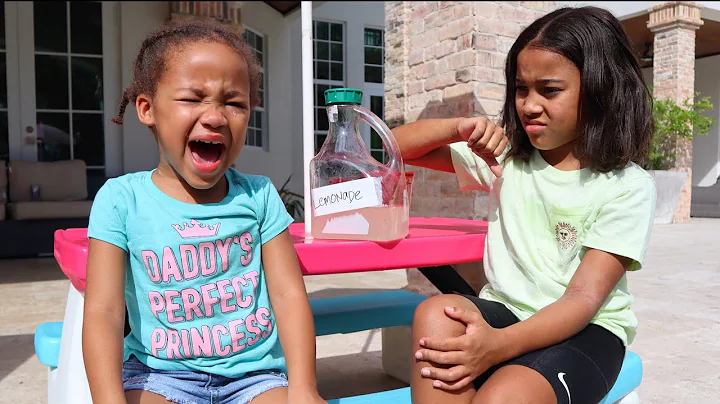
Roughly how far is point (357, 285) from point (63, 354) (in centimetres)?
332

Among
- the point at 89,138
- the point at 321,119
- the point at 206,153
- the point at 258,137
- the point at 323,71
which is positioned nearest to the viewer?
the point at 206,153

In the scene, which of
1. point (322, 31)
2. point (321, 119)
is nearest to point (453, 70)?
point (321, 119)

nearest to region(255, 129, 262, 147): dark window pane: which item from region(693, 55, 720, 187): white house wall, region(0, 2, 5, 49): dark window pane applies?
region(0, 2, 5, 49): dark window pane

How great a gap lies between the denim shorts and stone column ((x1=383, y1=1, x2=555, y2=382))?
7.40 ft

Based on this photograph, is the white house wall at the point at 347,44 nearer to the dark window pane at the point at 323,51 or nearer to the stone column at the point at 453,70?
the dark window pane at the point at 323,51

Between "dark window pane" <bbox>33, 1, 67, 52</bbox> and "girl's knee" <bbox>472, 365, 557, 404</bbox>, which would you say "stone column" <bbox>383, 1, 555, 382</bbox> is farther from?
"dark window pane" <bbox>33, 1, 67, 52</bbox>

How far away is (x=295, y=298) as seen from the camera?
4.20 feet

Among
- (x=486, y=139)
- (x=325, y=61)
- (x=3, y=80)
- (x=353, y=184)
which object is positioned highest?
(x=325, y=61)

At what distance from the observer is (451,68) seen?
11.4 ft

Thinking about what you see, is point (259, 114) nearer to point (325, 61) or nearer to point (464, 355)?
point (325, 61)

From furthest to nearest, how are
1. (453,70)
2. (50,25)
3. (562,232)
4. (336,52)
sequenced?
(336,52), (50,25), (453,70), (562,232)

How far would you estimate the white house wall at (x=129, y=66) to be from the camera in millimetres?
7426

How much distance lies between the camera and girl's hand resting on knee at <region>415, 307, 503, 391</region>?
1.17 meters

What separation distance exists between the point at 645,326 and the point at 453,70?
176 centimetres
